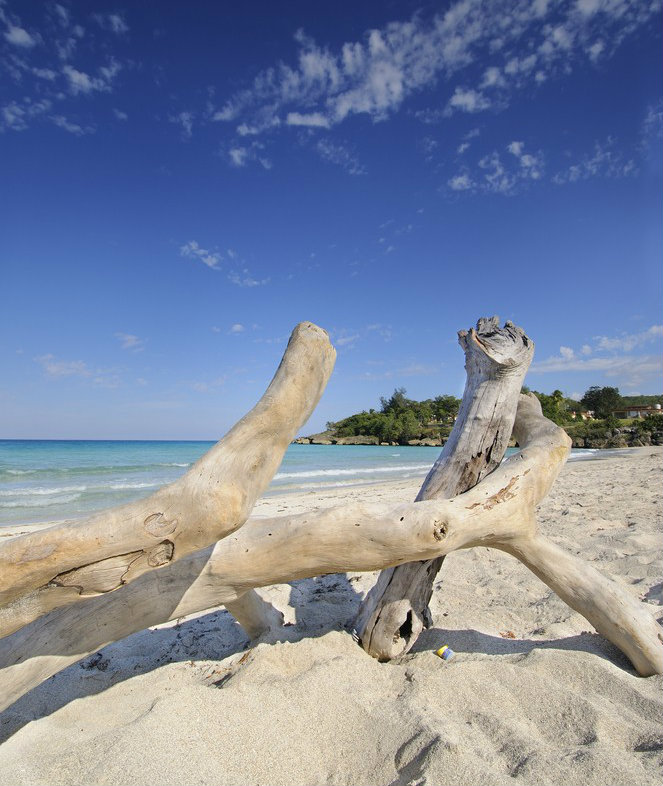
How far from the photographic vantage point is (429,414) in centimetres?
7312

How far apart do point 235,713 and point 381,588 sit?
1.06 metres

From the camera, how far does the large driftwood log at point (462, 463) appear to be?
264cm

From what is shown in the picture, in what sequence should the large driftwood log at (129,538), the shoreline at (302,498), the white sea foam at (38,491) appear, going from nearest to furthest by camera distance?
the large driftwood log at (129,538) < the shoreline at (302,498) < the white sea foam at (38,491)

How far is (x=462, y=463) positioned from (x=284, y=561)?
1184 mm

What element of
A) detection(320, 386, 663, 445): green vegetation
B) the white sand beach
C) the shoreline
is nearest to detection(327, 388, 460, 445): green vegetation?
detection(320, 386, 663, 445): green vegetation

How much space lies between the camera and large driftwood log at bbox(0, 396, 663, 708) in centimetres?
204

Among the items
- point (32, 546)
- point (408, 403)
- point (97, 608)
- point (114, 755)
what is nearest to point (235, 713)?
point (114, 755)

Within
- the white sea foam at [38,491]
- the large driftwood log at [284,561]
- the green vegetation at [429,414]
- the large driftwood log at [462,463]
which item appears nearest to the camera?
the large driftwood log at [284,561]

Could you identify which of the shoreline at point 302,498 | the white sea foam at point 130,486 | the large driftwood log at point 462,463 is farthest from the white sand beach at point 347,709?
the white sea foam at point 130,486

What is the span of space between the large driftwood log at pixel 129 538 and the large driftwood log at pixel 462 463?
4.24ft

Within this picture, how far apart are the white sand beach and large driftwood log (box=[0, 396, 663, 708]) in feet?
1.11

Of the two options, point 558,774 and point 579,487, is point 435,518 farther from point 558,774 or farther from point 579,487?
point 579,487

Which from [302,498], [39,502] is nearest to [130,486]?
[39,502]

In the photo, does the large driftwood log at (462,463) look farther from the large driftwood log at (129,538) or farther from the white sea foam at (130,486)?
the white sea foam at (130,486)
